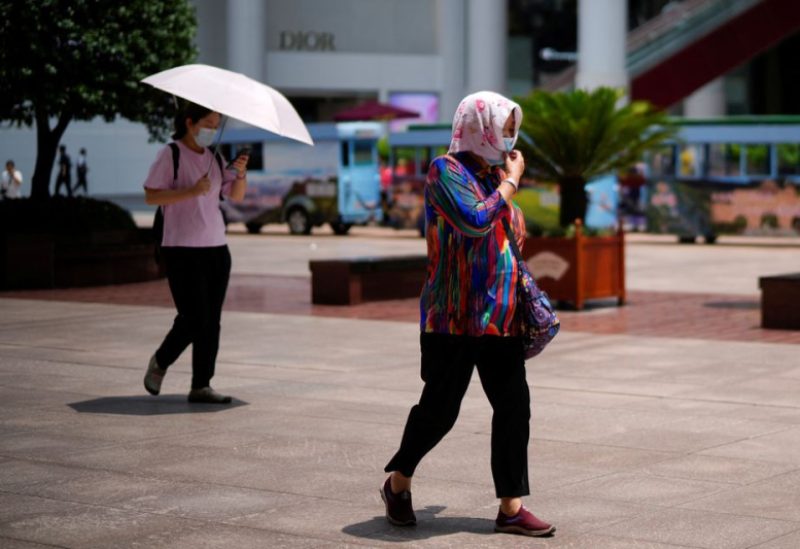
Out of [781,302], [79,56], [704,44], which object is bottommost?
[781,302]

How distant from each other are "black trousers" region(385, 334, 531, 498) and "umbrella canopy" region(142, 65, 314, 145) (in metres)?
3.19

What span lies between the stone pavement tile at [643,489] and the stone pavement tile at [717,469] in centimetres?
11

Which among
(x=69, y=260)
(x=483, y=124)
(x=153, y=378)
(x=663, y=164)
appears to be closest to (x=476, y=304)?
(x=483, y=124)

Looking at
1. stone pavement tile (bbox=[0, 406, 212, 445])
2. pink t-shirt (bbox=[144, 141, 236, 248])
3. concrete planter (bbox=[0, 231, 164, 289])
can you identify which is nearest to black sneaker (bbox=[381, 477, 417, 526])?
stone pavement tile (bbox=[0, 406, 212, 445])

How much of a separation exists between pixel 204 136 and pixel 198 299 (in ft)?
3.23

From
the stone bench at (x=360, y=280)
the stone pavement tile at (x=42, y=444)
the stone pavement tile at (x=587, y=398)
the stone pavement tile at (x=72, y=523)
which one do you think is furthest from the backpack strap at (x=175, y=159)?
the stone bench at (x=360, y=280)

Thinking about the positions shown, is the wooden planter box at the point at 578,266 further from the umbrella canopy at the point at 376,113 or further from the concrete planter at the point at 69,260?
the umbrella canopy at the point at 376,113

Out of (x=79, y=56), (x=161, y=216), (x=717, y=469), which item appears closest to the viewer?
(x=717, y=469)

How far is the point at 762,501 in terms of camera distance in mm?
6559

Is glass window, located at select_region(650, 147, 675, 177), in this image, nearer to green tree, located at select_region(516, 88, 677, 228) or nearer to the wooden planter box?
green tree, located at select_region(516, 88, 677, 228)

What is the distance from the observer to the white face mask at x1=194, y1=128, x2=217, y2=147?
9.26m

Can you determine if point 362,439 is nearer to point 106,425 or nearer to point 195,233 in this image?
point 106,425

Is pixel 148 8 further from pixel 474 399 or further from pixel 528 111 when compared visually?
pixel 474 399

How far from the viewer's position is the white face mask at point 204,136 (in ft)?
30.4
